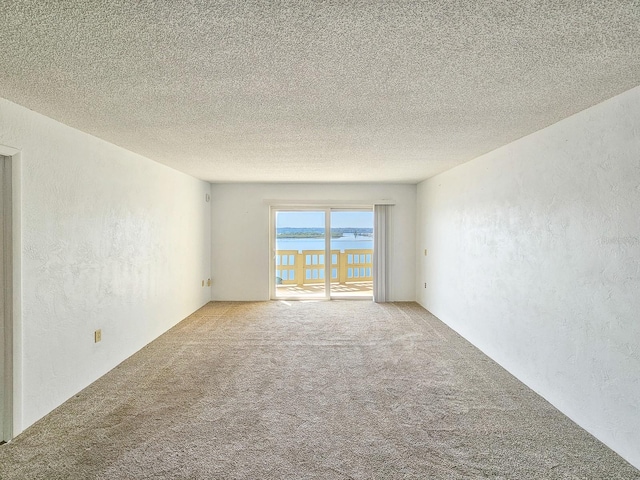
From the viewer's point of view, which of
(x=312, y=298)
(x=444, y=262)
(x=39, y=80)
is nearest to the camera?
(x=39, y=80)

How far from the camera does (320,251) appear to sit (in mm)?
7266

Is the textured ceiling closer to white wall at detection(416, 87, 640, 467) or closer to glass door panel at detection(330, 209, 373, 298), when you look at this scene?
white wall at detection(416, 87, 640, 467)

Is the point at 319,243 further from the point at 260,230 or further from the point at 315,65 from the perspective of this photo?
the point at 315,65

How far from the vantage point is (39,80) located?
204 centimetres

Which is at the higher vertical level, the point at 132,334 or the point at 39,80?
the point at 39,80

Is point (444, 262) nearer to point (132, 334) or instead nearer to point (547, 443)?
point (547, 443)

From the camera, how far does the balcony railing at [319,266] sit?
7.34 meters

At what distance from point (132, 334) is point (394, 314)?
12.1 feet

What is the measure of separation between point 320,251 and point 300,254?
0.42 meters

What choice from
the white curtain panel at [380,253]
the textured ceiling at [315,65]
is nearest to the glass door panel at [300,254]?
the white curtain panel at [380,253]

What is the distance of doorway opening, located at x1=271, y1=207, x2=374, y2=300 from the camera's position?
713 cm

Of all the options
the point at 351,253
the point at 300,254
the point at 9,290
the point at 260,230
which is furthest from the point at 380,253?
the point at 9,290

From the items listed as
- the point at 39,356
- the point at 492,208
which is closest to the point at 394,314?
the point at 492,208

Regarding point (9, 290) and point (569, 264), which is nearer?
point (9, 290)
